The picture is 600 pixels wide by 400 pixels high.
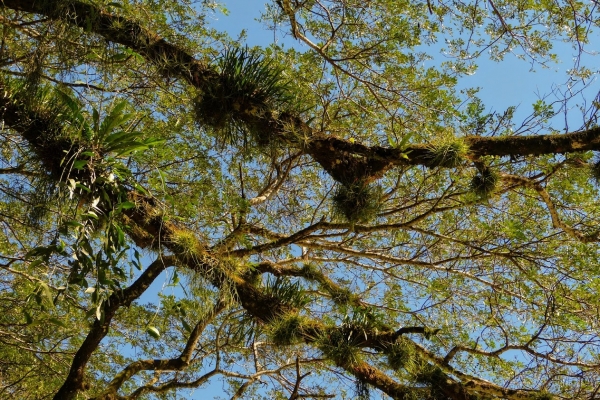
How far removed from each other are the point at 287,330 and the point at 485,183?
1.64m

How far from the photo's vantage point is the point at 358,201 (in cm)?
357

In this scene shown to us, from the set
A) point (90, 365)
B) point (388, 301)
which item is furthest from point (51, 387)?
point (388, 301)

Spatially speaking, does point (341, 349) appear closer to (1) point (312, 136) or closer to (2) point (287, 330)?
(2) point (287, 330)

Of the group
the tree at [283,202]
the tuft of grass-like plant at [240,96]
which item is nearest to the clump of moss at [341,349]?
the tree at [283,202]

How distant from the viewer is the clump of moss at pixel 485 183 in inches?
140

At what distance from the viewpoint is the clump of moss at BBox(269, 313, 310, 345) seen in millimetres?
3516

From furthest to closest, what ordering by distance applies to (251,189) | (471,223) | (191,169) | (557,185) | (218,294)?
(251,189)
(191,169)
(471,223)
(557,185)
(218,294)

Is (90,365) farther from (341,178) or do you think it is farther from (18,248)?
(341,178)

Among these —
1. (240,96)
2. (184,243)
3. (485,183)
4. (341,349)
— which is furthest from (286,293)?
(485,183)

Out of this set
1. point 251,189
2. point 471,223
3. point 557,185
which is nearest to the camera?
point 557,185

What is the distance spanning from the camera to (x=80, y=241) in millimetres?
2549

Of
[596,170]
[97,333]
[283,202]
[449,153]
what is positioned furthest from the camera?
[283,202]

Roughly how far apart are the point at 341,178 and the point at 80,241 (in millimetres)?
1740

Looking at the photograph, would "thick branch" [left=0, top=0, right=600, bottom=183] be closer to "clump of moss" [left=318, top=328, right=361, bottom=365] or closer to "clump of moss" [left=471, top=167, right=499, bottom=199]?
"clump of moss" [left=471, top=167, right=499, bottom=199]
